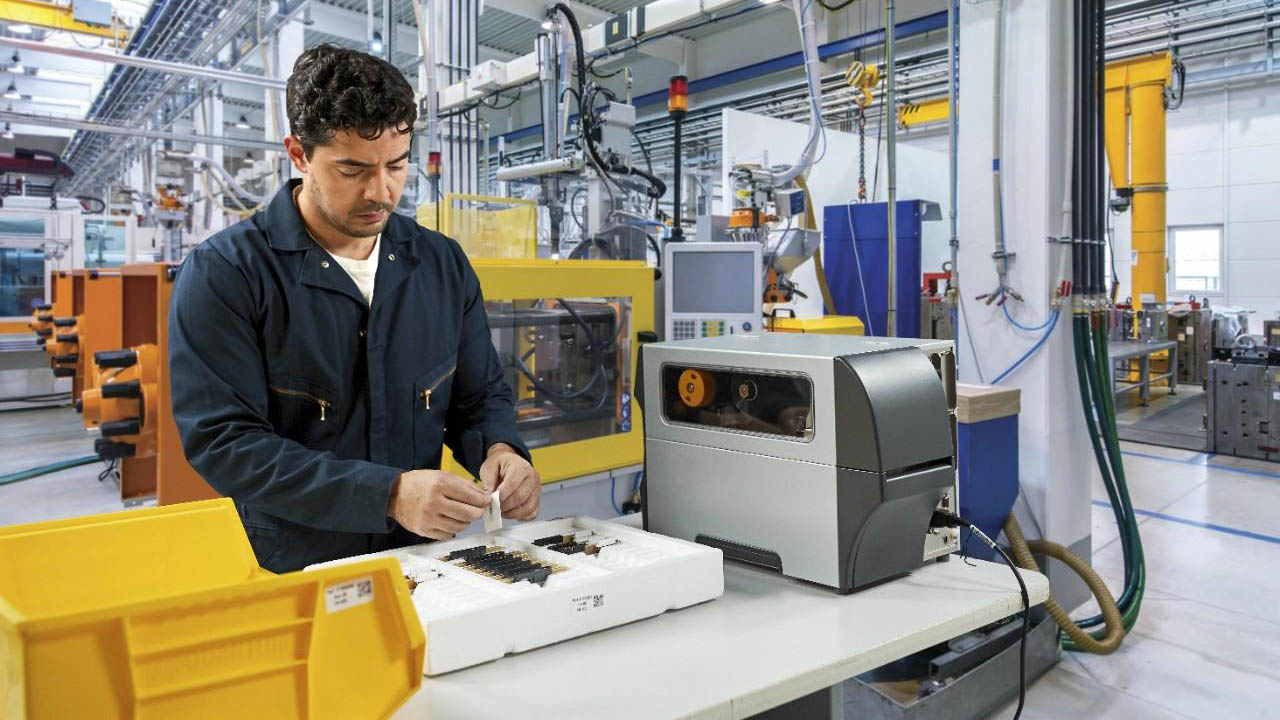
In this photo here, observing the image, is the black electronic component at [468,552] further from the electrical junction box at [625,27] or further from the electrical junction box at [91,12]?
the electrical junction box at [91,12]

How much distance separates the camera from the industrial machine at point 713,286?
283 centimetres

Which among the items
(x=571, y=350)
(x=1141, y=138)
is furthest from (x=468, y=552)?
(x=1141, y=138)

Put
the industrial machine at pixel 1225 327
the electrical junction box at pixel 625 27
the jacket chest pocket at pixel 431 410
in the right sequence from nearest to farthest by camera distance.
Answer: the jacket chest pocket at pixel 431 410
the electrical junction box at pixel 625 27
the industrial machine at pixel 1225 327

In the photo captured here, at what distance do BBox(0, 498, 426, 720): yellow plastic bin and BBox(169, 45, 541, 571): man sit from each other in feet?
0.98

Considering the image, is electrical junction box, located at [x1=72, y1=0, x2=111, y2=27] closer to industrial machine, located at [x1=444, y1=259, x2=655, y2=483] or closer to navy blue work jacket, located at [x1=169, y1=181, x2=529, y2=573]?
industrial machine, located at [x1=444, y1=259, x2=655, y2=483]

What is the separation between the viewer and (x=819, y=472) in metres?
1.10

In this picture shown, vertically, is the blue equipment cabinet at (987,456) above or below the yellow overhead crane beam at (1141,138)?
below

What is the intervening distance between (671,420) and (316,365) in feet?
1.76

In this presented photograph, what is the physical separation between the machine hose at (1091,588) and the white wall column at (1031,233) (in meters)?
0.19

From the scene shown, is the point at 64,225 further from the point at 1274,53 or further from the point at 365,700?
the point at 1274,53

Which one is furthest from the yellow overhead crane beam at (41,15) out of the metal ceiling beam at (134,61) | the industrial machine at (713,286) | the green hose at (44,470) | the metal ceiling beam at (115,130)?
the industrial machine at (713,286)

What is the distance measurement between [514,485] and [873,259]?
3.20m

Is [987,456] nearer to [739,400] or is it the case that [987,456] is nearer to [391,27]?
[739,400]

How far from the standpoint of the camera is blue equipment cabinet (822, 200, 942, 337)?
3861 mm
